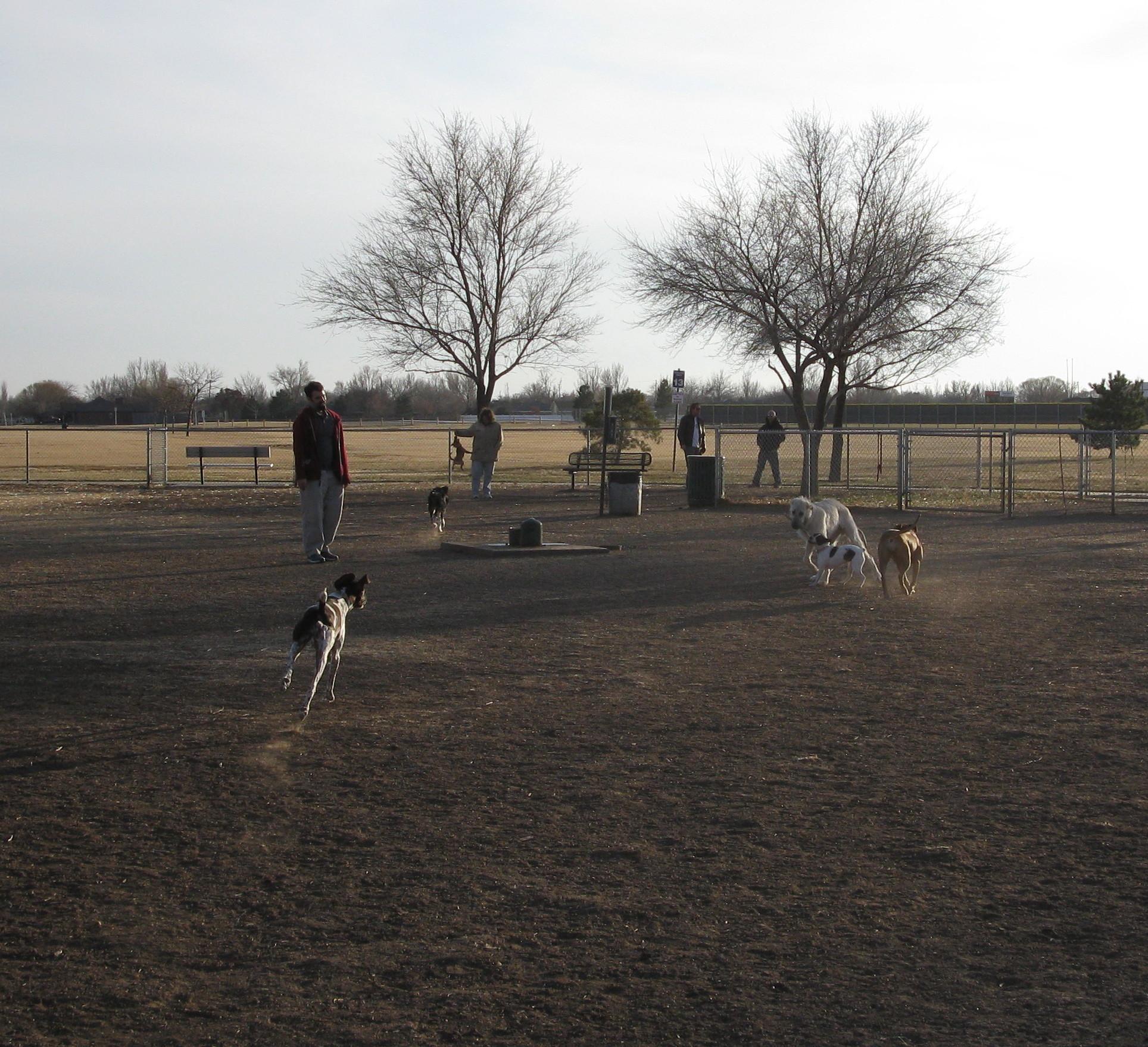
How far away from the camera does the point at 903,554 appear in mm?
11797

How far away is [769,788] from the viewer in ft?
18.9

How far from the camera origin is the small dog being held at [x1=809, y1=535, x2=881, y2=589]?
1248 centimetres

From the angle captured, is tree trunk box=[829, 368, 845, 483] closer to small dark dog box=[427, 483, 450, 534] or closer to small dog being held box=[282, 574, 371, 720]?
small dark dog box=[427, 483, 450, 534]

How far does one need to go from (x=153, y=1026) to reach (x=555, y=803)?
7.48 feet

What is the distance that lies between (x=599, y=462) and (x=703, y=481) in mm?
8710

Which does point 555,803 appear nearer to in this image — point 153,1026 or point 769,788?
point 769,788

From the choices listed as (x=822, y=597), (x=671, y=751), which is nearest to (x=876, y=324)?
(x=822, y=597)

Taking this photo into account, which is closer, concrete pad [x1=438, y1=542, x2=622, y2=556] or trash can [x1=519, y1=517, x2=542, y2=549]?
concrete pad [x1=438, y1=542, x2=622, y2=556]

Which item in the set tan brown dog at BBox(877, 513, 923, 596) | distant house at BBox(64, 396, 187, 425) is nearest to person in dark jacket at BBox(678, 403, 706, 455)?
tan brown dog at BBox(877, 513, 923, 596)

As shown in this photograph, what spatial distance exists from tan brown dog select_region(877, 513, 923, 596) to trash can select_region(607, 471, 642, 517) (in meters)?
8.91

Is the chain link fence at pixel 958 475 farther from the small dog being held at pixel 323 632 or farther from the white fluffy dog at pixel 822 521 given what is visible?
the small dog being held at pixel 323 632

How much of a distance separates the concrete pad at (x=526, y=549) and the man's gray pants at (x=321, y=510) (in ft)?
5.61

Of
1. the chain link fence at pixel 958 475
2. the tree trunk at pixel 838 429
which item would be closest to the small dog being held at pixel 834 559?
the chain link fence at pixel 958 475

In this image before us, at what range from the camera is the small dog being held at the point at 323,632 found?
6.80 metres
